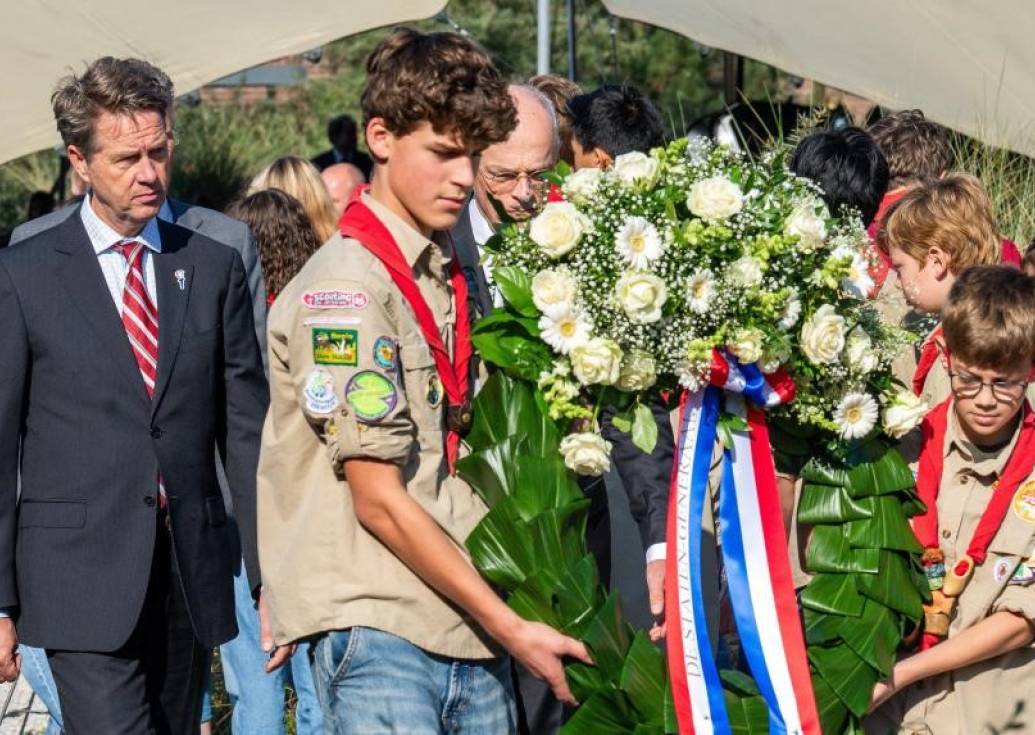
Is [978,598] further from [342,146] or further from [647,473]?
[342,146]

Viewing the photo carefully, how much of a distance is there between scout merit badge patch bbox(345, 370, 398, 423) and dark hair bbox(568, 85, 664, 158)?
9.06 feet

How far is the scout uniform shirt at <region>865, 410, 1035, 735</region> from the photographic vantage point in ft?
12.0

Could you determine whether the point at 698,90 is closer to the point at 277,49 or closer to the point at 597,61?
the point at 597,61

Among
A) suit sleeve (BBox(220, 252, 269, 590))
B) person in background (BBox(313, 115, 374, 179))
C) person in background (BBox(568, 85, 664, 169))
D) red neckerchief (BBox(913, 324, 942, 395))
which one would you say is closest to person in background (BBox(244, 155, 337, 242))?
person in background (BBox(568, 85, 664, 169))

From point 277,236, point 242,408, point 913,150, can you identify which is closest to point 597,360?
point 242,408

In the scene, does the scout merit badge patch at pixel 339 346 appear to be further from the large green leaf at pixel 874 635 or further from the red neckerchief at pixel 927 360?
the red neckerchief at pixel 927 360

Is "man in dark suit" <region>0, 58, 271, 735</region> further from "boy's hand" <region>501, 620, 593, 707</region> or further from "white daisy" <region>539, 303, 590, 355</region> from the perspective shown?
"white daisy" <region>539, 303, 590, 355</region>

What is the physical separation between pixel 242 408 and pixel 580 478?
2.96 feet

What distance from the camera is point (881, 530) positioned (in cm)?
347

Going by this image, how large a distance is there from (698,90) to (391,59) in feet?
53.4

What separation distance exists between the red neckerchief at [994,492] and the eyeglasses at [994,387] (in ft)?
0.34

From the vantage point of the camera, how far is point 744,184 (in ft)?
10.9

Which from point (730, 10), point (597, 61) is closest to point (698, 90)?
point (597, 61)

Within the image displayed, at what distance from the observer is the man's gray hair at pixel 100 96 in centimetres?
410
